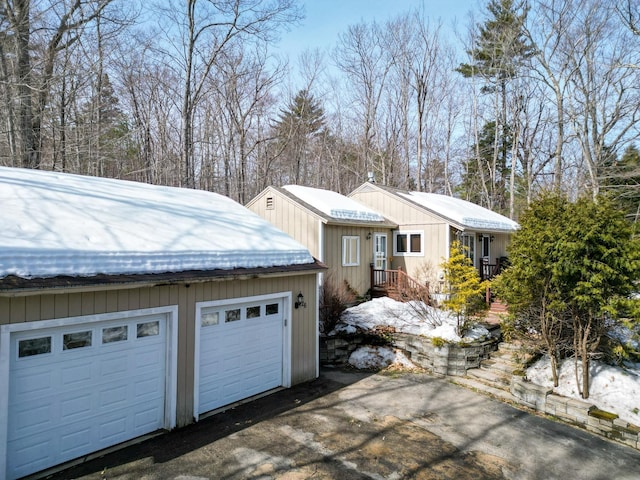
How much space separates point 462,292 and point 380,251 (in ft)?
21.2

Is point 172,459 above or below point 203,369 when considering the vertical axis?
below

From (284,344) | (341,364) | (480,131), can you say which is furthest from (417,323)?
(480,131)

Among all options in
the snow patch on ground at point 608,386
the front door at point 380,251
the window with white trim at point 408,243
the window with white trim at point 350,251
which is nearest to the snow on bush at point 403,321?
the snow patch on ground at point 608,386

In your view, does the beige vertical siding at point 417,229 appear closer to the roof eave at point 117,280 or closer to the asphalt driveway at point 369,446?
the asphalt driveway at point 369,446

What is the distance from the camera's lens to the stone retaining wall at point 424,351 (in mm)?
8984

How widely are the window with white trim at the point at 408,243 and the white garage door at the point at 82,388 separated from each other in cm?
1135

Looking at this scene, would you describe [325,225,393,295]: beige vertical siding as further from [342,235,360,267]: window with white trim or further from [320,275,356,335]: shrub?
[320,275,356,335]: shrub

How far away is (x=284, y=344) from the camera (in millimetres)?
8023

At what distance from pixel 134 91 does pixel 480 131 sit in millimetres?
22636

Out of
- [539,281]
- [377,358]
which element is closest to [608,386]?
[539,281]

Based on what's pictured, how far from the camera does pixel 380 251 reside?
615 inches

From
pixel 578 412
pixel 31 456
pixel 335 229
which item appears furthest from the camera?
pixel 335 229

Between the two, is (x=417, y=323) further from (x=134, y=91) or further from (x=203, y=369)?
(x=134, y=91)

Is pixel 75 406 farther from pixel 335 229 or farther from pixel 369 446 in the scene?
pixel 335 229
